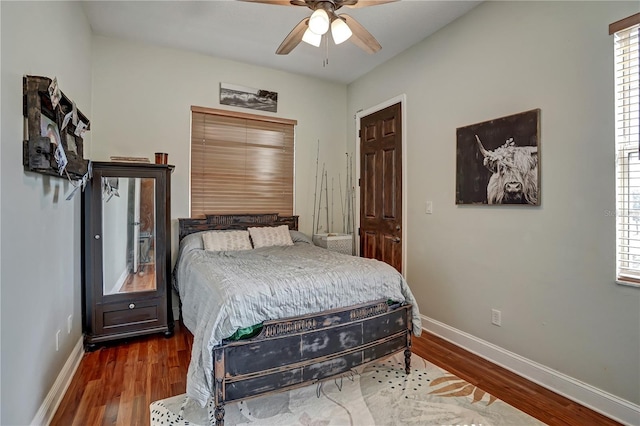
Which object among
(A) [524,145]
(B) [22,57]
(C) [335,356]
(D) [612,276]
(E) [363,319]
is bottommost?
(C) [335,356]

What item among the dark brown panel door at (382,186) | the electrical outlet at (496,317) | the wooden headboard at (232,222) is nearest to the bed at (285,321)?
the electrical outlet at (496,317)

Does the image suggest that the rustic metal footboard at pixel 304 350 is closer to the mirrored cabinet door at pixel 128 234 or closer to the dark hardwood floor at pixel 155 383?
the dark hardwood floor at pixel 155 383

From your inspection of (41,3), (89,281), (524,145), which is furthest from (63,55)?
(524,145)

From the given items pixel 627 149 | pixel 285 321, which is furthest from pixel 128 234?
pixel 627 149

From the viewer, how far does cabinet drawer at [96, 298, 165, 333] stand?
2836 millimetres

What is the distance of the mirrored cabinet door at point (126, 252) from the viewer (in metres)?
2.81

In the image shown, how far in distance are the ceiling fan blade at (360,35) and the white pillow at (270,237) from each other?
6.74ft

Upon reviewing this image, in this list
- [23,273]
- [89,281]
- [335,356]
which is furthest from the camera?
[89,281]

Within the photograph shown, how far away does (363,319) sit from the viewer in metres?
2.15

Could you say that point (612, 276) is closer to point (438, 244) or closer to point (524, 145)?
point (524, 145)

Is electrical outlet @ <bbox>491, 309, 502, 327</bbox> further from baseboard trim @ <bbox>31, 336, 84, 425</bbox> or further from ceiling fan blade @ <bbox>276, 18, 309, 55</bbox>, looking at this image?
baseboard trim @ <bbox>31, 336, 84, 425</bbox>

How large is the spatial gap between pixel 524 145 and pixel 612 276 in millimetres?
1016

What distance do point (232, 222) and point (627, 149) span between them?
3427 millimetres

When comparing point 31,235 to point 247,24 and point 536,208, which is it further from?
point 536,208
